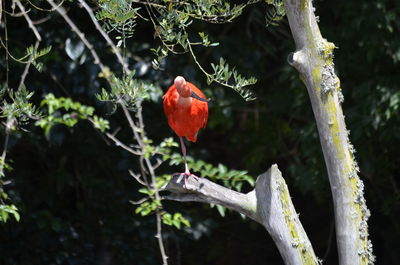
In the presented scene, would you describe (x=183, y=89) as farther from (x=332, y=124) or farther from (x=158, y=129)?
(x=158, y=129)

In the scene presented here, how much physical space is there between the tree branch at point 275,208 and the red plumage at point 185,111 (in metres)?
0.23

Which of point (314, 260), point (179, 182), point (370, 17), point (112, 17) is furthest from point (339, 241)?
point (370, 17)

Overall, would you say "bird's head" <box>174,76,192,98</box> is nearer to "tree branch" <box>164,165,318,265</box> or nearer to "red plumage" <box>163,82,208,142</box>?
"red plumage" <box>163,82,208,142</box>

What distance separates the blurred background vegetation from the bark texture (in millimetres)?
1230

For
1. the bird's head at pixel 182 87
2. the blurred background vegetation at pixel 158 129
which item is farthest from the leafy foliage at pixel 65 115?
the bird's head at pixel 182 87

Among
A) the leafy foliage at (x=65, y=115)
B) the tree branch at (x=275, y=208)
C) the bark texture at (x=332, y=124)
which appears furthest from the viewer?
the leafy foliage at (x=65, y=115)

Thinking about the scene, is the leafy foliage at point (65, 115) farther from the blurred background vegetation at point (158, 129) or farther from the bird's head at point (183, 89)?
the bird's head at point (183, 89)

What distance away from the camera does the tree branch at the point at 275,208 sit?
2.44 metres

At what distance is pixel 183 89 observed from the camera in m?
2.49

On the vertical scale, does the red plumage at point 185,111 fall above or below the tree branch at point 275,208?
above

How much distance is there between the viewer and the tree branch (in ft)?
8.01

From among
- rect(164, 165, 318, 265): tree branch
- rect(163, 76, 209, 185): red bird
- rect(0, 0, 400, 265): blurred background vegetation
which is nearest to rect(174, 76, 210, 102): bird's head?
rect(163, 76, 209, 185): red bird

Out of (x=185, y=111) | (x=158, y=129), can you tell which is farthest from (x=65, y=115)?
(x=185, y=111)

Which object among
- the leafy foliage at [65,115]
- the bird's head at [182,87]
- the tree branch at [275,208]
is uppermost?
the bird's head at [182,87]
